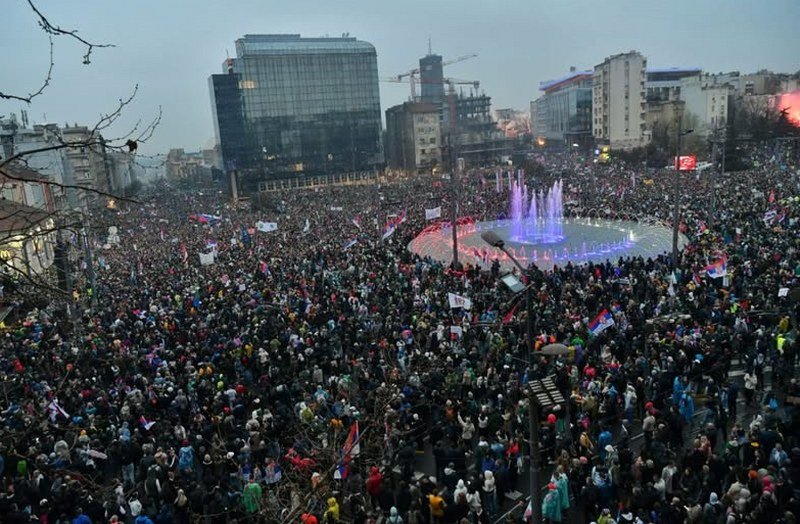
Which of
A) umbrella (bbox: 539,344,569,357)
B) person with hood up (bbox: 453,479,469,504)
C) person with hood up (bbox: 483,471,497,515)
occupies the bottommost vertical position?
person with hood up (bbox: 483,471,497,515)

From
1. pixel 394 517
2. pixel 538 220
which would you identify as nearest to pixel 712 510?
pixel 394 517

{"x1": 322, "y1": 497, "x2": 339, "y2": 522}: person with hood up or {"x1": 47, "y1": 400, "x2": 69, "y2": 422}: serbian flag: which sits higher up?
{"x1": 47, "y1": 400, "x2": 69, "y2": 422}: serbian flag

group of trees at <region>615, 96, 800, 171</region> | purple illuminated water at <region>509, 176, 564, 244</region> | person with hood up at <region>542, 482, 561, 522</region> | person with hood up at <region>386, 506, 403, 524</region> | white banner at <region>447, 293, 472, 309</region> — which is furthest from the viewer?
group of trees at <region>615, 96, 800, 171</region>

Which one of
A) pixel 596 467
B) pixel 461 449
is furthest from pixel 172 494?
pixel 596 467

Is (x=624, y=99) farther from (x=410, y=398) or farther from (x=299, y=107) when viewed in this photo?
(x=410, y=398)

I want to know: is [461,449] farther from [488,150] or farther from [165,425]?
[488,150]

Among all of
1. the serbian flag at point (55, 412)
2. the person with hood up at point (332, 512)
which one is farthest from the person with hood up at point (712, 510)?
the serbian flag at point (55, 412)

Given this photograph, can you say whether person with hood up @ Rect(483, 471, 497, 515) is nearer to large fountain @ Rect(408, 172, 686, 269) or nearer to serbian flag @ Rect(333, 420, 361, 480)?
serbian flag @ Rect(333, 420, 361, 480)

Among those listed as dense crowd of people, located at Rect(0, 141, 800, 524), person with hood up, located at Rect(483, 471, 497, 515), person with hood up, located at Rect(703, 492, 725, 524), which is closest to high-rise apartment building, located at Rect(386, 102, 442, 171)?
dense crowd of people, located at Rect(0, 141, 800, 524)
